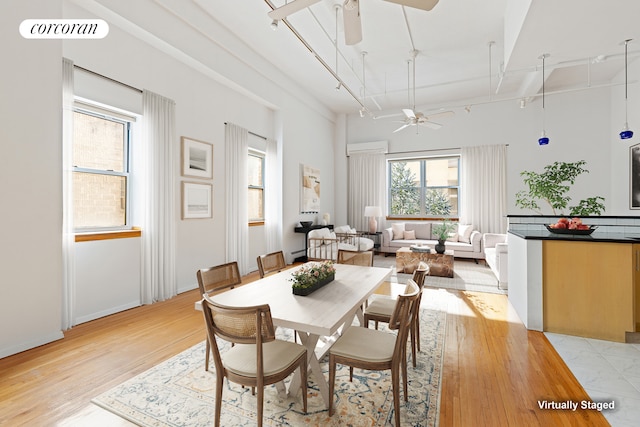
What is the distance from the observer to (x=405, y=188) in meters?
8.02

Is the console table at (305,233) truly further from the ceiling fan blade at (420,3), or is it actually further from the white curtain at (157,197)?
the ceiling fan blade at (420,3)

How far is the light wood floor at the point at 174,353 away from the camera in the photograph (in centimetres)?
176

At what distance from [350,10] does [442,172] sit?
6143 millimetres

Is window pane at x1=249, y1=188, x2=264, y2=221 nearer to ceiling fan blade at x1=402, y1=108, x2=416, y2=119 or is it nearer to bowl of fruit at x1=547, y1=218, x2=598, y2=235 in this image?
ceiling fan blade at x1=402, y1=108, x2=416, y2=119

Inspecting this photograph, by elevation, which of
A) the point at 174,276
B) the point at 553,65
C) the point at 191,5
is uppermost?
the point at 191,5

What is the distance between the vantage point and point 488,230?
6.86 metres

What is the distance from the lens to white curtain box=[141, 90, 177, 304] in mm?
3676

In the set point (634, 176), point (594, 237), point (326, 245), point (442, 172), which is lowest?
point (326, 245)

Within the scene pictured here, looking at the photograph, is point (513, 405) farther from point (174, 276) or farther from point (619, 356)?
point (174, 276)

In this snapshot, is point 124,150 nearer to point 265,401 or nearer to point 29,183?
point 29,183

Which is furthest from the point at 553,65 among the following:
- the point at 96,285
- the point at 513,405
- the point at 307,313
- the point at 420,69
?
the point at 96,285

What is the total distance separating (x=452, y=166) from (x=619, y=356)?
573 cm

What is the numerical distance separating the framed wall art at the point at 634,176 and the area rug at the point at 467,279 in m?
2.53

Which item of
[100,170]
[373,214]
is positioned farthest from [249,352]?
[373,214]
